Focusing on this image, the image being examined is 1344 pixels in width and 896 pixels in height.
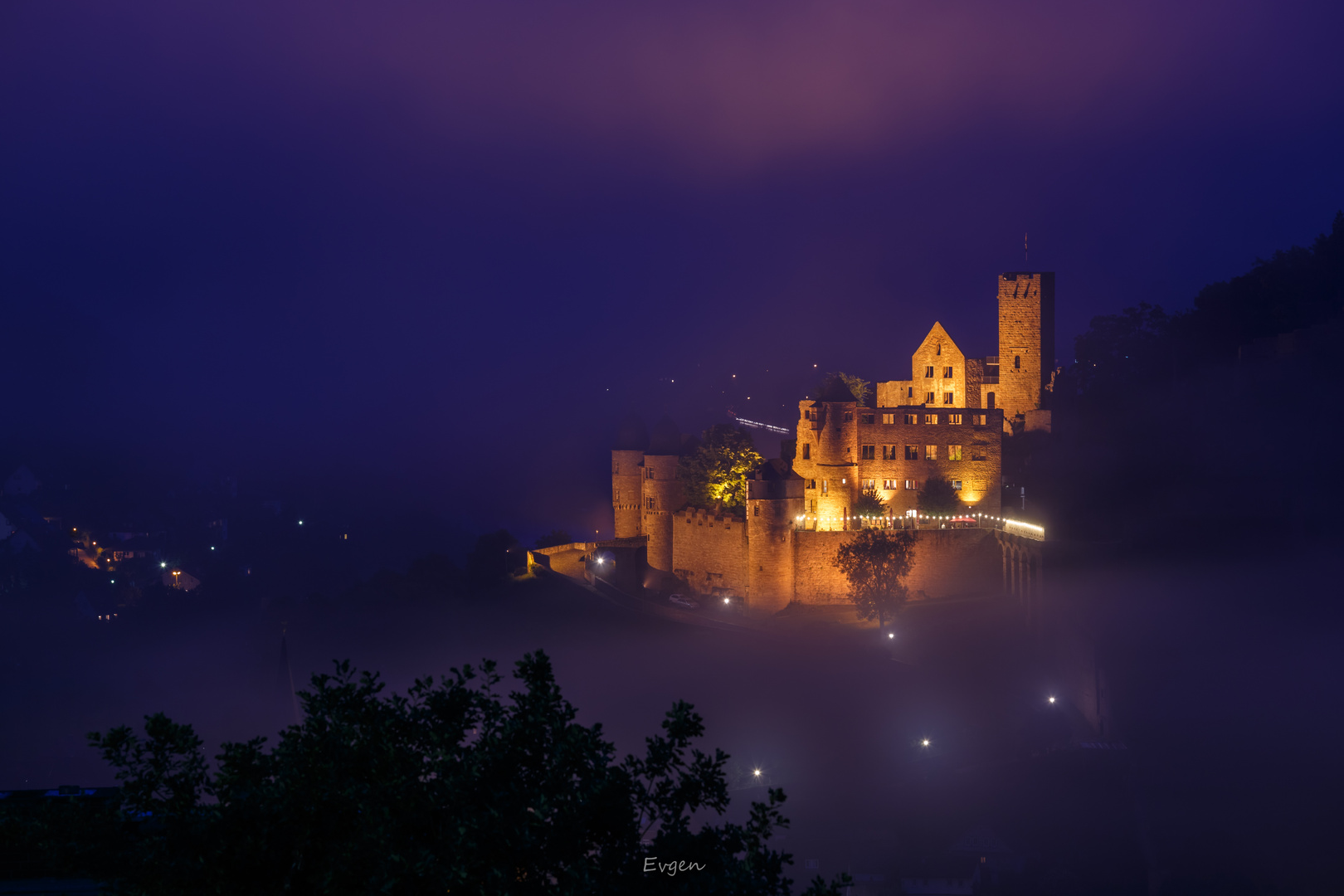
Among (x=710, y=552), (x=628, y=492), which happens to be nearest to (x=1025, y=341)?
(x=710, y=552)

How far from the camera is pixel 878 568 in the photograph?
5119 cm

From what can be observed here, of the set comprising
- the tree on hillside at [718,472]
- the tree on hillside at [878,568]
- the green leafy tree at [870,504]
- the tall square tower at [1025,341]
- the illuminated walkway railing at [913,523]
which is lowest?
the tree on hillside at [878,568]

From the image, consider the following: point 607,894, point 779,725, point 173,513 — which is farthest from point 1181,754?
point 173,513

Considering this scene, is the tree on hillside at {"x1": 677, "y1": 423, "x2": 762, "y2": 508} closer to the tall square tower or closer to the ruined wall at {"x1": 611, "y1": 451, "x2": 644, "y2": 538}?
the ruined wall at {"x1": 611, "y1": 451, "x2": 644, "y2": 538}

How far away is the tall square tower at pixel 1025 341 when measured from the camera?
211 feet

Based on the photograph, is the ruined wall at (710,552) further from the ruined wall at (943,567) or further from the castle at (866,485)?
the ruined wall at (943,567)

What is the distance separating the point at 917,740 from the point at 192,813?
3939 cm

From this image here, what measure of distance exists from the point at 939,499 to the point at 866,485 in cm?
439

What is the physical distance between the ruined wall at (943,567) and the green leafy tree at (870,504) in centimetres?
336

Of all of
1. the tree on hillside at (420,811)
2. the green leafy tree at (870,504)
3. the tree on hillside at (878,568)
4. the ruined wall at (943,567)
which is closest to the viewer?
the tree on hillside at (420,811)

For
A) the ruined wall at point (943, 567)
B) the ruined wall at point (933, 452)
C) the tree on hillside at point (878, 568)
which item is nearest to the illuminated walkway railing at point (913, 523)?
the ruined wall at point (943, 567)

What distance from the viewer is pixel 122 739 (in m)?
12.6

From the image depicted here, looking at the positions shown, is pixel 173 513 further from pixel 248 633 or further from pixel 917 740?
pixel 917 740

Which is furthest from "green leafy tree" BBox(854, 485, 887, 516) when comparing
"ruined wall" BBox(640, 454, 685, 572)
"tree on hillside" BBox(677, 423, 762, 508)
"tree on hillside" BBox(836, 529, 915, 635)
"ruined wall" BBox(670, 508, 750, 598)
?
"ruined wall" BBox(640, 454, 685, 572)
